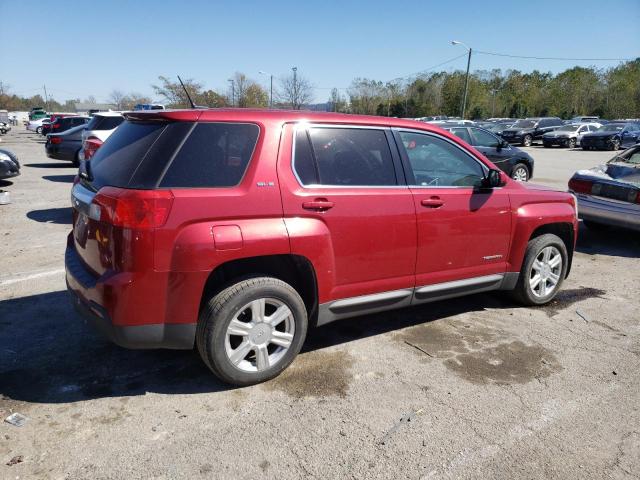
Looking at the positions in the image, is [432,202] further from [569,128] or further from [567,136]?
[569,128]

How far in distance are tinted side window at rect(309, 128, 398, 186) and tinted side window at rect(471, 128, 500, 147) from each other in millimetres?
9627

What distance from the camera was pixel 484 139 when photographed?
12930mm

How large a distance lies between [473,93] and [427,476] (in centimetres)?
7419

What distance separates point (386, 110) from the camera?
68.5 metres

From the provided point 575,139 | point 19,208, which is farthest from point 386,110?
point 19,208

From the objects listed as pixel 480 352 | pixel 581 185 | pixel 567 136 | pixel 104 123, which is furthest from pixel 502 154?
pixel 567 136

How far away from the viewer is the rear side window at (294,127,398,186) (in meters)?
3.45

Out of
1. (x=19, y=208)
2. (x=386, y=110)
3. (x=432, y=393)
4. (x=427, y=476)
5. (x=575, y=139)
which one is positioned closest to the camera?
(x=427, y=476)

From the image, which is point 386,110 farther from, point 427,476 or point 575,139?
point 427,476

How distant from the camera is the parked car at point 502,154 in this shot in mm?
12742

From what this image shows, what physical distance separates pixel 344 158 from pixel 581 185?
5.79 meters

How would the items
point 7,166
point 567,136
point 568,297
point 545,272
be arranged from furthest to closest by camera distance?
point 567,136 → point 7,166 → point 568,297 → point 545,272

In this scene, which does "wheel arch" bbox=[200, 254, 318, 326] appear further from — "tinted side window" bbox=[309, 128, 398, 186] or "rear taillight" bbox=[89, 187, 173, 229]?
"tinted side window" bbox=[309, 128, 398, 186]

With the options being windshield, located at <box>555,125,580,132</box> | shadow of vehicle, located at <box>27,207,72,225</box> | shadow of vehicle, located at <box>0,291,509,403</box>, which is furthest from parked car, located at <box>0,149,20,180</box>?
windshield, located at <box>555,125,580,132</box>
